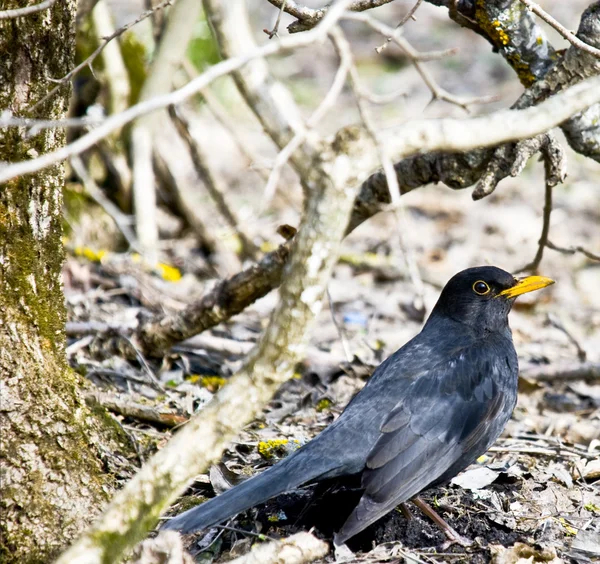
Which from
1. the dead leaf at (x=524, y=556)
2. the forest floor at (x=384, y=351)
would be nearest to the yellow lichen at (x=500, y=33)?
the forest floor at (x=384, y=351)

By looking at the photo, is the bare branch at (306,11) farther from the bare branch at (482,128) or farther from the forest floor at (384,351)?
the bare branch at (482,128)

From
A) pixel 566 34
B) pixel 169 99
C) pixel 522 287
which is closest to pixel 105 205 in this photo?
pixel 522 287

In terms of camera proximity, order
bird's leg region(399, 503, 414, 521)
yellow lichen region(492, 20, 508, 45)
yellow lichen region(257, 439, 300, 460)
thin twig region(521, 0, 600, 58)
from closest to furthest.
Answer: thin twig region(521, 0, 600, 58), bird's leg region(399, 503, 414, 521), yellow lichen region(492, 20, 508, 45), yellow lichen region(257, 439, 300, 460)

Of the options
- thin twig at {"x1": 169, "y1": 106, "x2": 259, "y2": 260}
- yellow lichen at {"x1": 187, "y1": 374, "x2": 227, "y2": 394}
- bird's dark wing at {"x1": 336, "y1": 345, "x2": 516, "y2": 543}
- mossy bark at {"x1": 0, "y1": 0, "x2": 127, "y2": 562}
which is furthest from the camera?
thin twig at {"x1": 169, "y1": 106, "x2": 259, "y2": 260}

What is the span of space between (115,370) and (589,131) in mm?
3541

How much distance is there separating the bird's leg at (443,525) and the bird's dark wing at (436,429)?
163mm

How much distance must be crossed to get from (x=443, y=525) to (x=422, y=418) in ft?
1.85

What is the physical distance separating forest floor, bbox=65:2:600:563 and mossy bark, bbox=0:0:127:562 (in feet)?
2.33

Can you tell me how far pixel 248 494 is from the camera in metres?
3.58

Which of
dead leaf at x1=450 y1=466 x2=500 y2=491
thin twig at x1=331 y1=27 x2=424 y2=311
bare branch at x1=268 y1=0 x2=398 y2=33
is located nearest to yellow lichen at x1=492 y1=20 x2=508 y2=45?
bare branch at x1=268 y1=0 x2=398 y2=33

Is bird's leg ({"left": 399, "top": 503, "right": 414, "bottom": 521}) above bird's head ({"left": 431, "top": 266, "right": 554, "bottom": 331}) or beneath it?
beneath

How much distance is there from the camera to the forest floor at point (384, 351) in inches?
162

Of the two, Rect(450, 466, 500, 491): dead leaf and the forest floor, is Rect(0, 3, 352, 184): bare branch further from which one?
Rect(450, 466, 500, 491): dead leaf

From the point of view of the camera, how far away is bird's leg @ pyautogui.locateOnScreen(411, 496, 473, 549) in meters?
3.97
